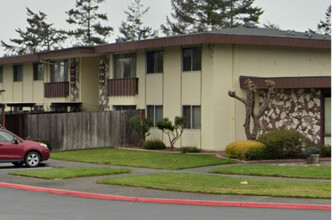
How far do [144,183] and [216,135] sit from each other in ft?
38.5

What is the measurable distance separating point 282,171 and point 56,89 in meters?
22.1

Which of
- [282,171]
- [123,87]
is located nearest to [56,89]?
[123,87]

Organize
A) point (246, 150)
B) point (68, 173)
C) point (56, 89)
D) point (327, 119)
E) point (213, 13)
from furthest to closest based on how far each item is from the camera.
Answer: point (213, 13)
point (56, 89)
point (327, 119)
point (246, 150)
point (68, 173)

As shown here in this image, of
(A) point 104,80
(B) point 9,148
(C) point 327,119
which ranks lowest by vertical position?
(B) point 9,148

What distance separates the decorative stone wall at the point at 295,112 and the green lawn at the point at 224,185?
9295 mm

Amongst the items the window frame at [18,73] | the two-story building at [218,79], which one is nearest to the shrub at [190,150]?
the two-story building at [218,79]

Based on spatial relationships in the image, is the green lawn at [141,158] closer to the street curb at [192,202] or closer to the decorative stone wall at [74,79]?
the street curb at [192,202]

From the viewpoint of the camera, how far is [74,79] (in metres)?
38.8

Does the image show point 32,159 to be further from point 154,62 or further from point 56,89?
point 56,89

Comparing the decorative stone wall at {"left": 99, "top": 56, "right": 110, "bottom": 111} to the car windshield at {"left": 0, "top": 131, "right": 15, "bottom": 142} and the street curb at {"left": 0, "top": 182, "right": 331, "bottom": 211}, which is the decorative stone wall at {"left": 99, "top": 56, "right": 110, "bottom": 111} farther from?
the street curb at {"left": 0, "top": 182, "right": 331, "bottom": 211}

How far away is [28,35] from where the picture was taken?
7844 cm

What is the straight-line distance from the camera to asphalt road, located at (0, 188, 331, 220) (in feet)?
41.7

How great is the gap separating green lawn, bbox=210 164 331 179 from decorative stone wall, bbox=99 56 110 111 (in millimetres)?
15264

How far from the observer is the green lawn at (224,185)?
15.6 m
